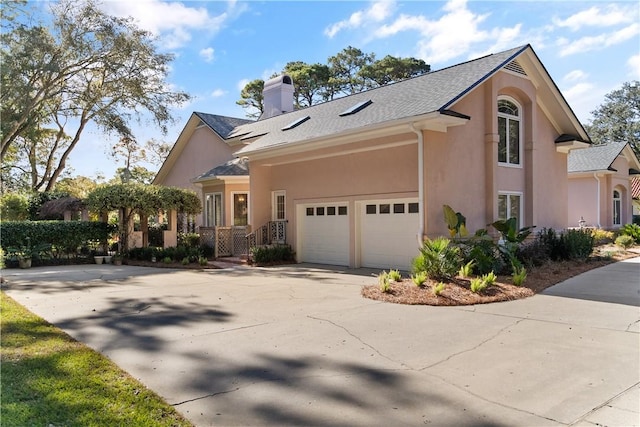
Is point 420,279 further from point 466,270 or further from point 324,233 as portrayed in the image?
point 324,233

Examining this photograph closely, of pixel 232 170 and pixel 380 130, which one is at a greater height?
pixel 380 130

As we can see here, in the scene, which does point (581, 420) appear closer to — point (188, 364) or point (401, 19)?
→ point (188, 364)

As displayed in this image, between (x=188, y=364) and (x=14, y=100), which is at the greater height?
(x=14, y=100)

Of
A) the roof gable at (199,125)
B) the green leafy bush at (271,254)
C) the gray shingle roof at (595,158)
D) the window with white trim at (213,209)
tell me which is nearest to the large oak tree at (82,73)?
the roof gable at (199,125)

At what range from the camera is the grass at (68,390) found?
375cm

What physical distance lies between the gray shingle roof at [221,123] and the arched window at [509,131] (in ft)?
43.0

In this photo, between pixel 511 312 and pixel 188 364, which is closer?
pixel 188 364

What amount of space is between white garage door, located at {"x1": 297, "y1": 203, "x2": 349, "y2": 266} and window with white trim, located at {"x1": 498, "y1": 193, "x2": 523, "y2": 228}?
4935 millimetres

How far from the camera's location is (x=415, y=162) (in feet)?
40.5

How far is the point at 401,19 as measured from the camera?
12.1 meters

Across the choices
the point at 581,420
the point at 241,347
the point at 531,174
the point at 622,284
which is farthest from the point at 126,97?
the point at 581,420

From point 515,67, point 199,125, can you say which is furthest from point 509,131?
point 199,125

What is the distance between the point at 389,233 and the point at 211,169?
1140 cm

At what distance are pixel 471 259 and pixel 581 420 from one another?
7.12 m
